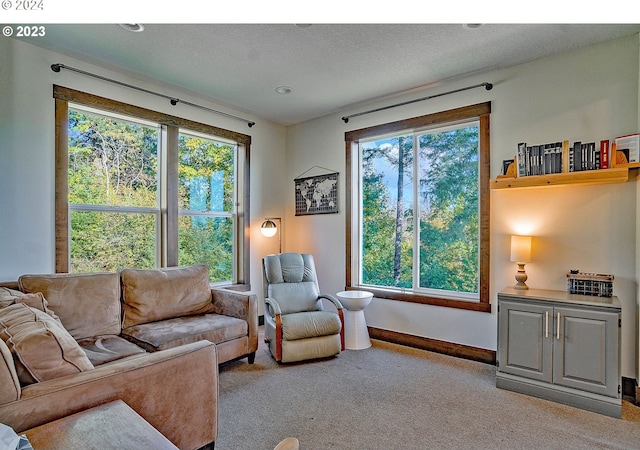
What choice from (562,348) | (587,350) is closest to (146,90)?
(562,348)

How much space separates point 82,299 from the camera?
8.46 feet

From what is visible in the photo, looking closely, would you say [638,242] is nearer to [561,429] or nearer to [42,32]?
[561,429]

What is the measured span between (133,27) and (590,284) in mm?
4070

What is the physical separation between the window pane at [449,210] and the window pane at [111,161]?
3.03 metres

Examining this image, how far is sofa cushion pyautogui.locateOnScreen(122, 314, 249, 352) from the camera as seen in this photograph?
2580 millimetres

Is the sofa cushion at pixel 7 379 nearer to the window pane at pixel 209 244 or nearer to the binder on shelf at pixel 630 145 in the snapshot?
the window pane at pixel 209 244

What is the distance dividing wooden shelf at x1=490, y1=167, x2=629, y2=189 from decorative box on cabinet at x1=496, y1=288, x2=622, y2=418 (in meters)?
0.91

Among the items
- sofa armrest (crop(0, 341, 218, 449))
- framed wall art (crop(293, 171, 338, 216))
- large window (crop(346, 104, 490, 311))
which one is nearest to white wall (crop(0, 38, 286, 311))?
sofa armrest (crop(0, 341, 218, 449))

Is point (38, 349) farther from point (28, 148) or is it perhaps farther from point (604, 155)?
point (604, 155)

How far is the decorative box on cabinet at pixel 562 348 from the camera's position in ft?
7.74

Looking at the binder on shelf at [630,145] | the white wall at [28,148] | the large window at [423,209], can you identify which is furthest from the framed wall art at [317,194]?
the binder on shelf at [630,145]

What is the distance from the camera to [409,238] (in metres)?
3.94

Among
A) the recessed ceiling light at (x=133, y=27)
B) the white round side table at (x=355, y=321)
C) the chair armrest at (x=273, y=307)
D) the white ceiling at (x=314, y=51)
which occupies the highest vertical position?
the white ceiling at (x=314, y=51)

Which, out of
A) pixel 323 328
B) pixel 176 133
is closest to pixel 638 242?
pixel 323 328
